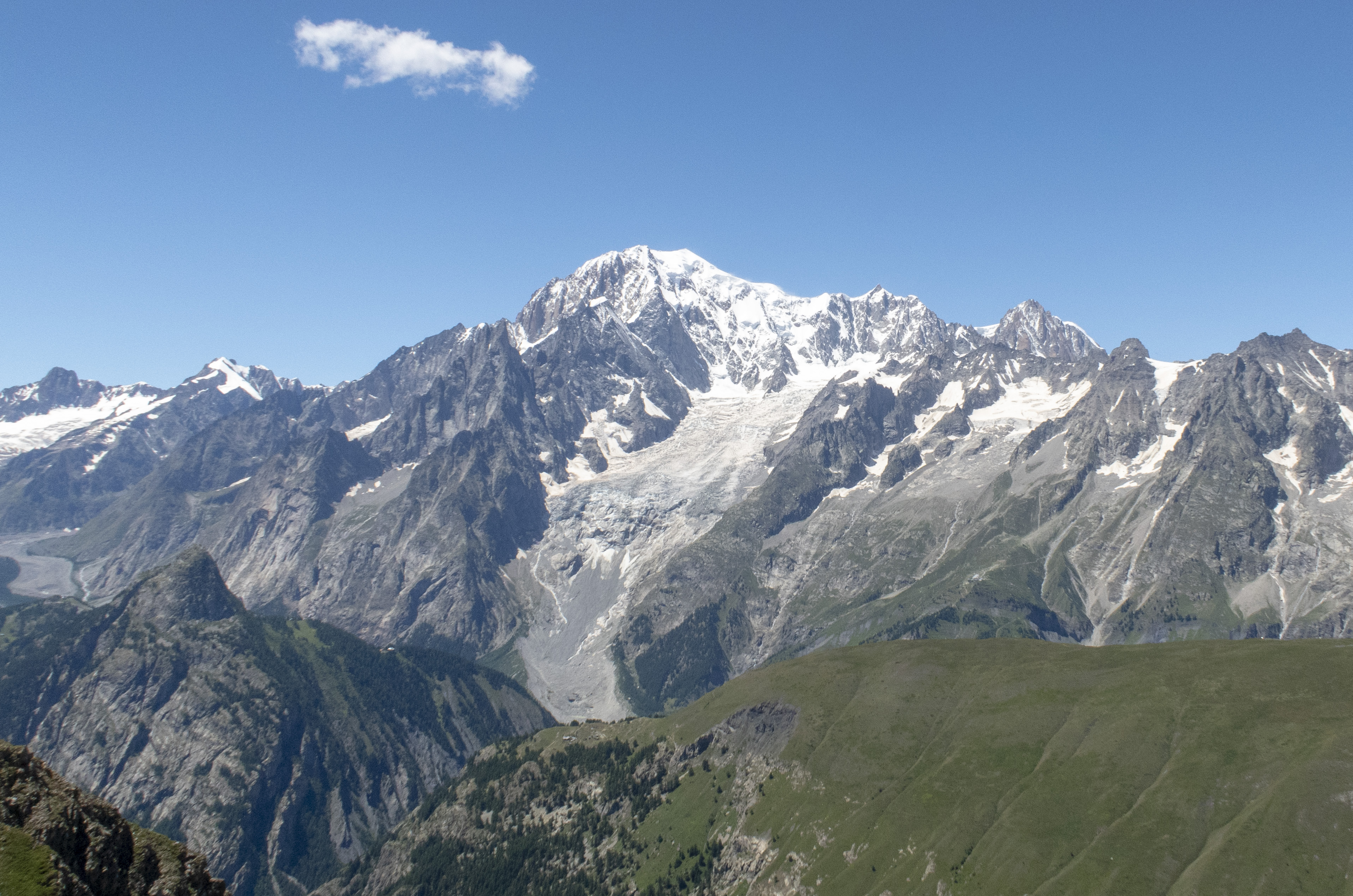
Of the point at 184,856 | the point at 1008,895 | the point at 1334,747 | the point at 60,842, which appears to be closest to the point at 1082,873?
the point at 1008,895

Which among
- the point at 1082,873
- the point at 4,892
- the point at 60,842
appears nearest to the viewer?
the point at 4,892

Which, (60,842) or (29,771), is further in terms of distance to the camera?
(29,771)

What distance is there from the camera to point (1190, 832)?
19588 cm

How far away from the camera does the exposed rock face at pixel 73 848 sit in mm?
57438

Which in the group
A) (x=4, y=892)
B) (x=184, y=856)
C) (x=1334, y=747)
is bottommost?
(x=1334, y=747)

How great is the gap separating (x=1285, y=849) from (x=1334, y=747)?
31184 millimetres

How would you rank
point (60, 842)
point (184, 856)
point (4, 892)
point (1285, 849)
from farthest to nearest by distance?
point (1285, 849) < point (184, 856) < point (60, 842) < point (4, 892)

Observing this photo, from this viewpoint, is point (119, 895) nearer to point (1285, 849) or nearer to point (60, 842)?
point (60, 842)

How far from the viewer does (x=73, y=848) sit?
65125mm

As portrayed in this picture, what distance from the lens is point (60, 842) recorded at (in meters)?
63.8

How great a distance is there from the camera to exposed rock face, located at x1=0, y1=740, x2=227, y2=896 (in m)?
57.4

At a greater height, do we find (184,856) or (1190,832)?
(184,856)

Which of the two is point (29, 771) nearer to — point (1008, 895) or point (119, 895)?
point (119, 895)

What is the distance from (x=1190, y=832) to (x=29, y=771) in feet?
694
